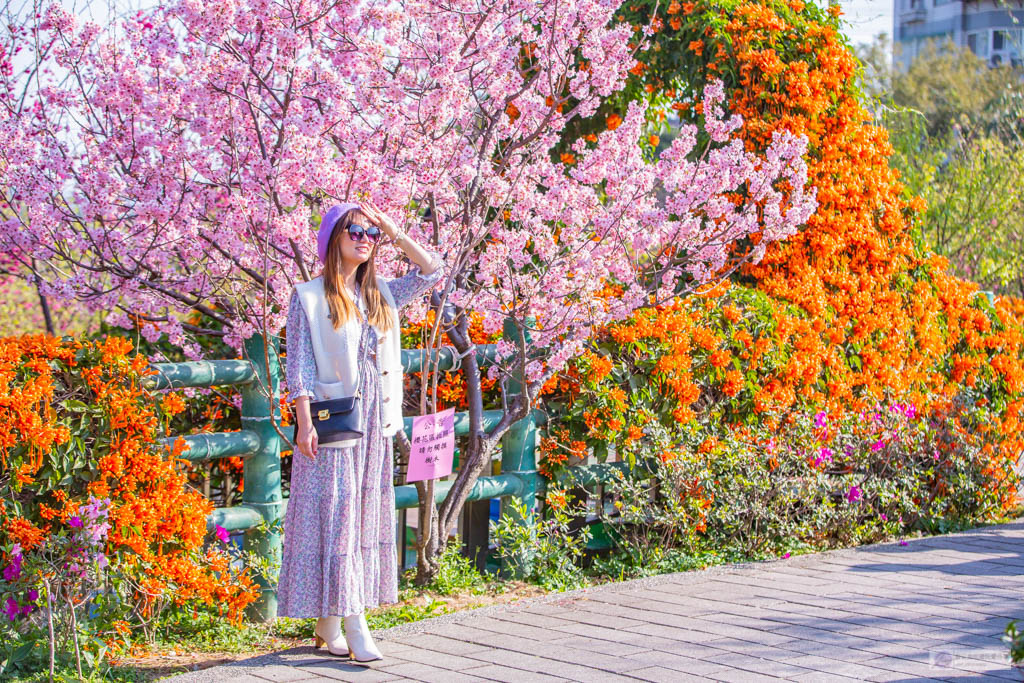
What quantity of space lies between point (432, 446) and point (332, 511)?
0.92m

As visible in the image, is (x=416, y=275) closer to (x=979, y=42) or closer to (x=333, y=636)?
(x=333, y=636)

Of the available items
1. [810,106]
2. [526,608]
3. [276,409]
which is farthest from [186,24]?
[810,106]

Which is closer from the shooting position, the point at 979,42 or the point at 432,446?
the point at 432,446

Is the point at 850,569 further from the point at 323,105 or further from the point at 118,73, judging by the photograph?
the point at 118,73

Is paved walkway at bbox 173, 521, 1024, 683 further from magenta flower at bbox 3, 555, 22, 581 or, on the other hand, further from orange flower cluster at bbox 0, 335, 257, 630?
magenta flower at bbox 3, 555, 22, 581

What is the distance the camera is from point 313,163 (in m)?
4.59

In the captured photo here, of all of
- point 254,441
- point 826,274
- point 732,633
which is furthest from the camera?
point 826,274

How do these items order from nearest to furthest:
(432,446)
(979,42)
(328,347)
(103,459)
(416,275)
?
(103,459) < (328,347) < (416,275) < (432,446) < (979,42)

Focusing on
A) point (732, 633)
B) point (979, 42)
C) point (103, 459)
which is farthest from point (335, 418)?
point (979, 42)

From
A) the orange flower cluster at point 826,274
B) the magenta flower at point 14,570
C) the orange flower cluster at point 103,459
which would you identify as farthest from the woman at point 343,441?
the orange flower cluster at point 826,274


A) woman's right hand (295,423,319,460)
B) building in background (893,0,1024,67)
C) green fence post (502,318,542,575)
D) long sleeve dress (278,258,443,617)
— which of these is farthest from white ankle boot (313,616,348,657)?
building in background (893,0,1024,67)

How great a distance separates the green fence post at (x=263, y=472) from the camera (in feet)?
16.6

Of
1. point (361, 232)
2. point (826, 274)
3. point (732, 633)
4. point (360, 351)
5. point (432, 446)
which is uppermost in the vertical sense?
point (826, 274)

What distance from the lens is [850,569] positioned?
6.20 meters
